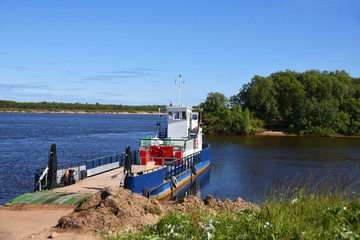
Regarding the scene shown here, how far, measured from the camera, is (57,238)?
9.11 metres

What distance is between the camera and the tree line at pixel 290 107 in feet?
237

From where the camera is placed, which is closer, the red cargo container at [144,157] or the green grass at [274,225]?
the green grass at [274,225]

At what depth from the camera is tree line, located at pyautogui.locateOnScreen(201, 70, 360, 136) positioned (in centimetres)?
7231

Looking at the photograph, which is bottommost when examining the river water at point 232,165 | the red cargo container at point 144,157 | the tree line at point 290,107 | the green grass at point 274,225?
the river water at point 232,165

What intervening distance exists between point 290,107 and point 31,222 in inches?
2990

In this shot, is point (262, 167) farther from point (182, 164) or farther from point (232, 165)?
point (182, 164)

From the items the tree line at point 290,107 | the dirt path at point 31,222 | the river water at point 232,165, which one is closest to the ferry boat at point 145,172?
the dirt path at point 31,222

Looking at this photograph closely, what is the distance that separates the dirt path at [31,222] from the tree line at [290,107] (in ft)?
202

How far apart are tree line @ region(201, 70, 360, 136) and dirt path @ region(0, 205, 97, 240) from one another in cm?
6166

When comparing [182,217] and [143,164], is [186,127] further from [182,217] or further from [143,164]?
[182,217]

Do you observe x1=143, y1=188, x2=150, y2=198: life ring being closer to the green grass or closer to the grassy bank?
the green grass

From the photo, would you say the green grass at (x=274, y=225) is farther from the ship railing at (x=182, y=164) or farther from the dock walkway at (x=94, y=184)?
the ship railing at (x=182, y=164)

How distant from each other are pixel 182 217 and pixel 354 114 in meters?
76.6

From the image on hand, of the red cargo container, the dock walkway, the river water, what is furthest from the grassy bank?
the red cargo container
